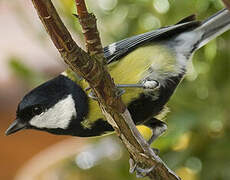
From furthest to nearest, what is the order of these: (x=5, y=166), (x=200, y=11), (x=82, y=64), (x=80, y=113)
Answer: (x=5, y=166)
(x=200, y=11)
(x=80, y=113)
(x=82, y=64)

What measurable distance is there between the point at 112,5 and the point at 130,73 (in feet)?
2.21

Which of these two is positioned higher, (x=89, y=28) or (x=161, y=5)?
(x=89, y=28)

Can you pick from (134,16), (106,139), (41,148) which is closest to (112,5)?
(134,16)

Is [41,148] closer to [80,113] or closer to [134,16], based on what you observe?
[134,16]

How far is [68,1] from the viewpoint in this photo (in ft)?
5.76

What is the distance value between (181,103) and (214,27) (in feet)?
1.25

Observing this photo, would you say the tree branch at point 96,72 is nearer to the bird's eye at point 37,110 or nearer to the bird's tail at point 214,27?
the bird's eye at point 37,110

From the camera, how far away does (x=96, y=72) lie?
0.75 metres

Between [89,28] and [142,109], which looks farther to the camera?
[142,109]

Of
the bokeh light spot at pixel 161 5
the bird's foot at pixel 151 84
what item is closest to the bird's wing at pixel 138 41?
the bird's foot at pixel 151 84

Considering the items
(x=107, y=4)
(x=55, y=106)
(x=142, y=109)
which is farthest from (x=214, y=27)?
(x=107, y=4)

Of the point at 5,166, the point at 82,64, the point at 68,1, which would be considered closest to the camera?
the point at 82,64

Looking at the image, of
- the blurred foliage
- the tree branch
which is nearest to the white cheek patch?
the tree branch

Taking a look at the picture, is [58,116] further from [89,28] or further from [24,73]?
[24,73]
